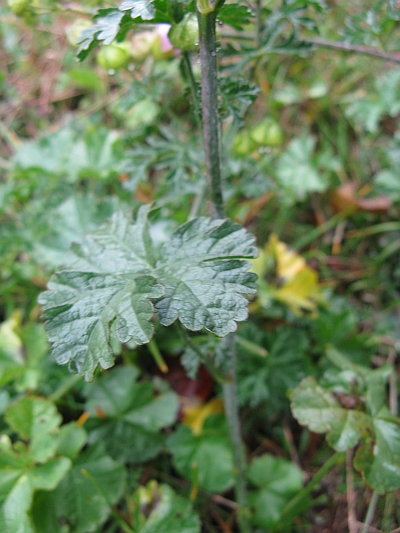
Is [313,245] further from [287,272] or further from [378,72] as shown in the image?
[378,72]

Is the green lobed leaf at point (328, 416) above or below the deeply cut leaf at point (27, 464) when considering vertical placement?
above

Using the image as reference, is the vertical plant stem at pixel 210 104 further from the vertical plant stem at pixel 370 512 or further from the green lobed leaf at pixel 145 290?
the vertical plant stem at pixel 370 512

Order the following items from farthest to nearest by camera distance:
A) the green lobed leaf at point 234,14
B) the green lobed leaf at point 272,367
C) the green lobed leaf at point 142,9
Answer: the green lobed leaf at point 272,367, the green lobed leaf at point 234,14, the green lobed leaf at point 142,9

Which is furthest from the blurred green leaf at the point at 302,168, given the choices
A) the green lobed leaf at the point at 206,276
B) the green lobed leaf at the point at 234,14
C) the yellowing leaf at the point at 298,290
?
the green lobed leaf at the point at 206,276

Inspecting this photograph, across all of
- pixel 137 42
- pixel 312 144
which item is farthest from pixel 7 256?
Answer: pixel 312 144

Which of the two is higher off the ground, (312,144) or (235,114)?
(235,114)

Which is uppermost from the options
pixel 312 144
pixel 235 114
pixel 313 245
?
pixel 235 114

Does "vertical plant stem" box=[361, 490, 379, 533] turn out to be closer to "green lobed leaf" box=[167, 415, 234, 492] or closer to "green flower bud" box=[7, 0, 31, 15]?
"green lobed leaf" box=[167, 415, 234, 492]
